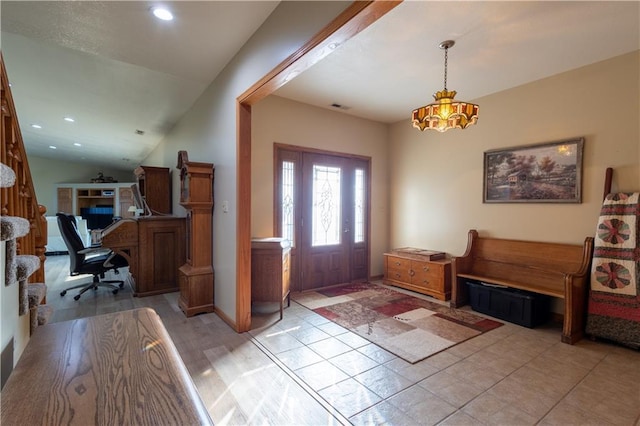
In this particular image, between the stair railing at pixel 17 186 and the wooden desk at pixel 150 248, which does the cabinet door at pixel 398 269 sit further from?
the stair railing at pixel 17 186

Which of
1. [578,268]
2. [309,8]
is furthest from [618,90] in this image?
[309,8]

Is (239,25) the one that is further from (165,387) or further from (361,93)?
(165,387)

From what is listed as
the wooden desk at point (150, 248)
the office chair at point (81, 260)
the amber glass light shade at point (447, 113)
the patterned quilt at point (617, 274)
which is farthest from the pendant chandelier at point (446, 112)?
the office chair at point (81, 260)

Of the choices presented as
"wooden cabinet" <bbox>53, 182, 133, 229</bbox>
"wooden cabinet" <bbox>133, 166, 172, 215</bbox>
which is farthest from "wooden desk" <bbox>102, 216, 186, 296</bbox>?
"wooden cabinet" <bbox>53, 182, 133, 229</bbox>

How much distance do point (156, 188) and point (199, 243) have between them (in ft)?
8.38

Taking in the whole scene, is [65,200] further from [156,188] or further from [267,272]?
[267,272]

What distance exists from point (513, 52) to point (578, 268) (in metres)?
2.35

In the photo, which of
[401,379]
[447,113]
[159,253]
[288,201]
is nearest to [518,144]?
[447,113]

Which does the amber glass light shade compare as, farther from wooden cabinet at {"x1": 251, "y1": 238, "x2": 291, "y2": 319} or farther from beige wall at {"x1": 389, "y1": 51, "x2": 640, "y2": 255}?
wooden cabinet at {"x1": 251, "y1": 238, "x2": 291, "y2": 319}

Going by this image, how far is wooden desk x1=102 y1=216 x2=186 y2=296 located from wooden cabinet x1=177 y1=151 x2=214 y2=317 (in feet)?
3.04

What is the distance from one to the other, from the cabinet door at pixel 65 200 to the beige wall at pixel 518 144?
10.5 metres

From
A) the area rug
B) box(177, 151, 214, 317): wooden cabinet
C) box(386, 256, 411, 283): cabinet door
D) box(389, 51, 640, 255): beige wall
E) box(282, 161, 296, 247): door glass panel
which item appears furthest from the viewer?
box(386, 256, 411, 283): cabinet door

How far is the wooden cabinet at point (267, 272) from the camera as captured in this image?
11.2ft

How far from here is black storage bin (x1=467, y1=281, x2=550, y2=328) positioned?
10.6 feet
